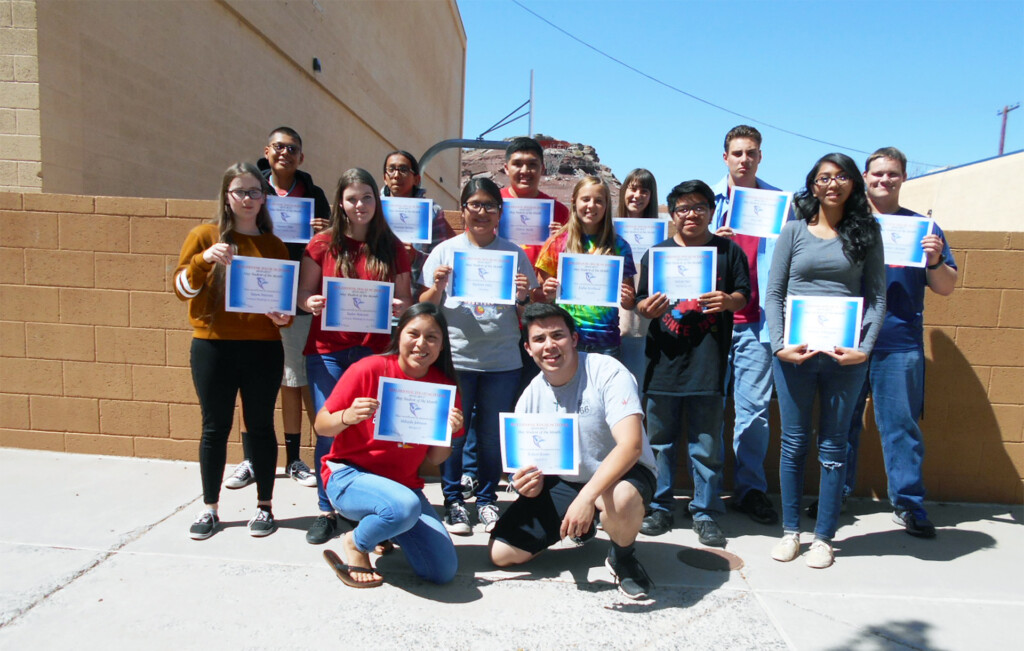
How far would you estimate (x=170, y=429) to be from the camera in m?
4.72

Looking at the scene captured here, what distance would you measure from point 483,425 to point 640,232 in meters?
1.47

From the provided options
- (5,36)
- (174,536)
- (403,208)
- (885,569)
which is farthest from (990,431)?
(5,36)

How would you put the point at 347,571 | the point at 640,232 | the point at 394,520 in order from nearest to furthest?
the point at 394,520 < the point at 347,571 < the point at 640,232

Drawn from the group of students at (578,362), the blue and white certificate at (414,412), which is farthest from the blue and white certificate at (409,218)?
A: the blue and white certificate at (414,412)

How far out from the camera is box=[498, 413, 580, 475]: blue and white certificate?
2.93m

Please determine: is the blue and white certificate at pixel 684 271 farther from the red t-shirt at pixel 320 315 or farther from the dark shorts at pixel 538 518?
the red t-shirt at pixel 320 315

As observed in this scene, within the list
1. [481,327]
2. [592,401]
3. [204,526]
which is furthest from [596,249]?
[204,526]

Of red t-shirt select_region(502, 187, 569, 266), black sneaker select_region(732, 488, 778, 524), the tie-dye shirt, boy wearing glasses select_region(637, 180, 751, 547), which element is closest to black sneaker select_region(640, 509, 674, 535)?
boy wearing glasses select_region(637, 180, 751, 547)

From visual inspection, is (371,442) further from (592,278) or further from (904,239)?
(904,239)

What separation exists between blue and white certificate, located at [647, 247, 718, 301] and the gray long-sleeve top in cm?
34

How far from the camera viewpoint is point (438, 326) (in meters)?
3.13

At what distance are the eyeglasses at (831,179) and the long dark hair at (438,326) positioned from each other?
6.62ft

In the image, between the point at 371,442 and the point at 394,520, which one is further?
the point at 371,442

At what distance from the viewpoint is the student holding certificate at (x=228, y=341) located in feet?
11.1
